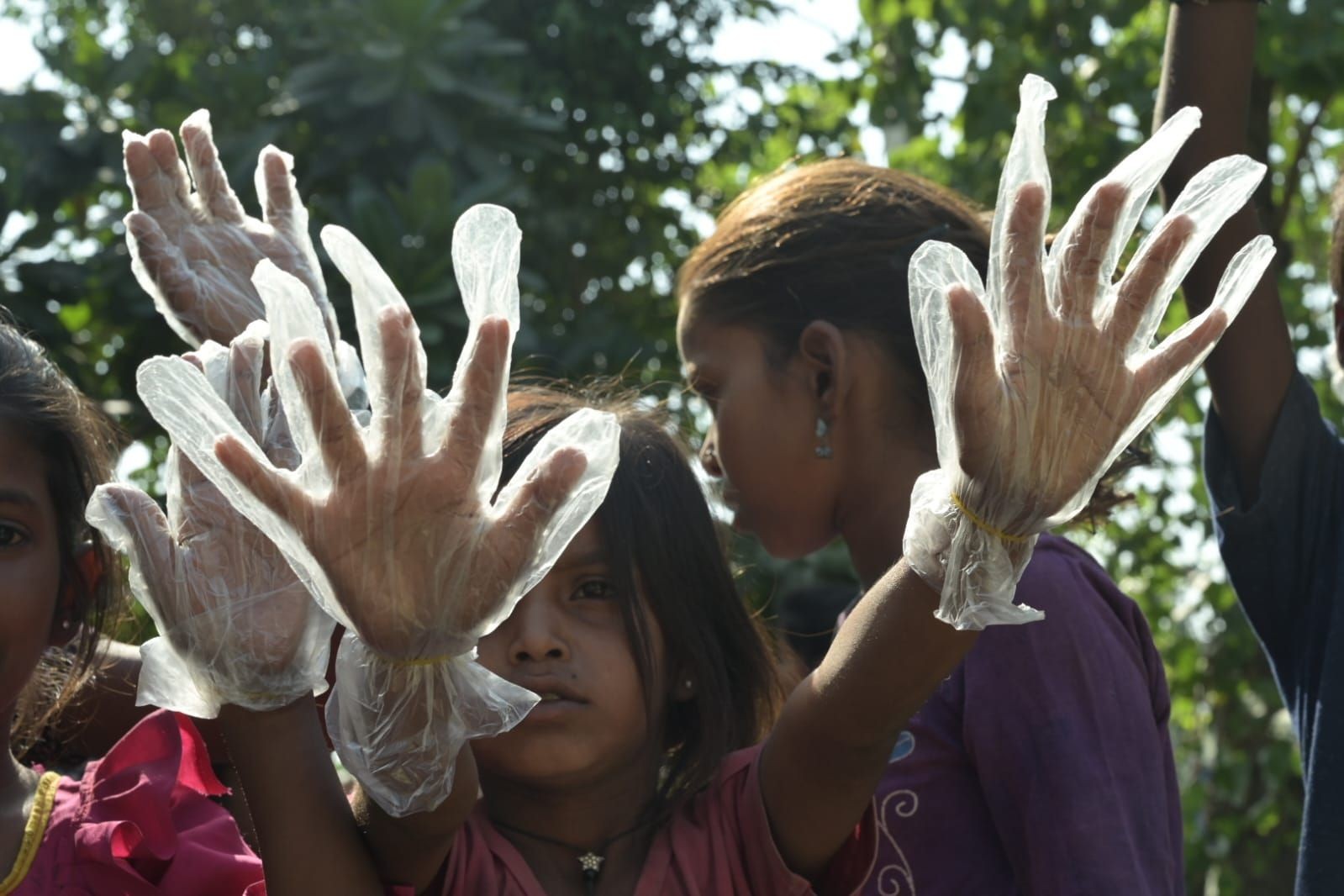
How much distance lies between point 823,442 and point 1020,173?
786 mm

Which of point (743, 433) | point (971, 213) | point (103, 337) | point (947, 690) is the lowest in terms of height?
point (103, 337)

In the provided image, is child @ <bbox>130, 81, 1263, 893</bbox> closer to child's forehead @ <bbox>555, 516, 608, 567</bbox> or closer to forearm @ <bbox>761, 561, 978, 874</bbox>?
forearm @ <bbox>761, 561, 978, 874</bbox>

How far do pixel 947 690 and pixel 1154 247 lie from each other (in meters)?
0.68

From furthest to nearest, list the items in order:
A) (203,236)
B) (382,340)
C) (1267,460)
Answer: (1267,460), (203,236), (382,340)

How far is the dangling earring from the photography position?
221cm

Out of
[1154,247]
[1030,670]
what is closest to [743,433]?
[1030,670]

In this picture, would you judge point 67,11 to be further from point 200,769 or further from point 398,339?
point 398,339

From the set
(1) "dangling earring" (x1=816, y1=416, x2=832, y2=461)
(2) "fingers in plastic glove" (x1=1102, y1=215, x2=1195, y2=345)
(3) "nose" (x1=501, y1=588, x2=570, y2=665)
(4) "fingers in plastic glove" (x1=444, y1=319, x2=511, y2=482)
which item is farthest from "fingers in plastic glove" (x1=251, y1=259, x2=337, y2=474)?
(1) "dangling earring" (x1=816, y1=416, x2=832, y2=461)

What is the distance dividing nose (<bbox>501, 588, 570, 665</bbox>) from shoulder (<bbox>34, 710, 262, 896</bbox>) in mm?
371

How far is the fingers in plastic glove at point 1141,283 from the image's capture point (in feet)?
4.71

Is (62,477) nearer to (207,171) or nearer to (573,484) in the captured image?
(207,171)

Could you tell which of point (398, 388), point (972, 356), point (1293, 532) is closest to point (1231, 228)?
point (1293, 532)

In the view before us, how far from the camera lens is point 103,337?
13.9 feet

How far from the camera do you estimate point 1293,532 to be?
223 centimetres
